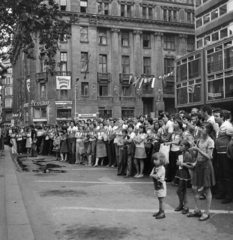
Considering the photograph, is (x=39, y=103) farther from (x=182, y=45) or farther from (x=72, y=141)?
(x=72, y=141)

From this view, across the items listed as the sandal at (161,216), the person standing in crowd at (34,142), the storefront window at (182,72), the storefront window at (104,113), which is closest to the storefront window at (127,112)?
the storefront window at (104,113)

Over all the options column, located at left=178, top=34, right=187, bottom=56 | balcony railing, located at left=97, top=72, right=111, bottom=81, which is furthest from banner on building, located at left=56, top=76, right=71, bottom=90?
column, located at left=178, top=34, right=187, bottom=56

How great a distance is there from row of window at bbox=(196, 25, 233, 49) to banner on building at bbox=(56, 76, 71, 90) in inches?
680

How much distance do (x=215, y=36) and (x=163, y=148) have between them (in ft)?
85.0

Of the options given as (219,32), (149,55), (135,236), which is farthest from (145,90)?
(135,236)

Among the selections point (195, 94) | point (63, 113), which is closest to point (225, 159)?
point (195, 94)

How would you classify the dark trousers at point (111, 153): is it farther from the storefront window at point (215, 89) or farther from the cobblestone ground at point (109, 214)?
the storefront window at point (215, 89)

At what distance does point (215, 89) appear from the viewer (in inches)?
1160

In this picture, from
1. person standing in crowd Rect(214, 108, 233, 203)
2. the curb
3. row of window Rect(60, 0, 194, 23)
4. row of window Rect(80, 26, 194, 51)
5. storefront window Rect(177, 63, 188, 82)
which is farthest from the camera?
row of window Rect(60, 0, 194, 23)

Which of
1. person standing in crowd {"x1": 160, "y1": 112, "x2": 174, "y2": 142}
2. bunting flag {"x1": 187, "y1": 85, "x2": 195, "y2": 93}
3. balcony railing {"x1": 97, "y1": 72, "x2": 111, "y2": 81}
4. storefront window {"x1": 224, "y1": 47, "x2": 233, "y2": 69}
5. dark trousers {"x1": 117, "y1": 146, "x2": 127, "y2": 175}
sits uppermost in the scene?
balcony railing {"x1": 97, "y1": 72, "x2": 111, "y2": 81}

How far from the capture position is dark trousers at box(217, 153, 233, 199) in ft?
26.1

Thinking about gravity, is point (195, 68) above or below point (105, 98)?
above

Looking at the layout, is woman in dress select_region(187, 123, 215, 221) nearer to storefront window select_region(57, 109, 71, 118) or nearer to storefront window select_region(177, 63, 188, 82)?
storefront window select_region(177, 63, 188, 82)

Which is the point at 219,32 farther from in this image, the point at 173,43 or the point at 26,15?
the point at 26,15
